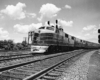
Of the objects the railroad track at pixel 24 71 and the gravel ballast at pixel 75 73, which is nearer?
the railroad track at pixel 24 71

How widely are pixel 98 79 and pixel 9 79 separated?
3.06 meters

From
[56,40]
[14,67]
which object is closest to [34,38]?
[56,40]

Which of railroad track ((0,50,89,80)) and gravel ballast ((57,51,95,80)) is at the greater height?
railroad track ((0,50,89,80))

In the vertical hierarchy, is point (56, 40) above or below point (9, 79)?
above

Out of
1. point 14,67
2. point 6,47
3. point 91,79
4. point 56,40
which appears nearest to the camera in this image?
point 91,79

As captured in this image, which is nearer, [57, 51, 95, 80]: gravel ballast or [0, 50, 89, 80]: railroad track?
[0, 50, 89, 80]: railroad track

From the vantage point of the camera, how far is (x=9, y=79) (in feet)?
→ 11.0

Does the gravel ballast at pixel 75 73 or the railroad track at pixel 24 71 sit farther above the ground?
the railroad track at pixel 24 71

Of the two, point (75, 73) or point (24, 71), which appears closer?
point (24, 71)

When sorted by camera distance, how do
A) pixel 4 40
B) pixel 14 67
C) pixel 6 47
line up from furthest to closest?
pixel 4 40
pixel 6 47
pixel 14 67

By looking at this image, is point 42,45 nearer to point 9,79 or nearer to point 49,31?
point 49,31

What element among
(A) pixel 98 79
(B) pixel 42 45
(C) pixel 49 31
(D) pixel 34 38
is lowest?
(A) pixel 98 79

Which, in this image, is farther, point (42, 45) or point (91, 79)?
point (42, 45)

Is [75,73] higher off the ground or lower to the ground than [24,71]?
lower
